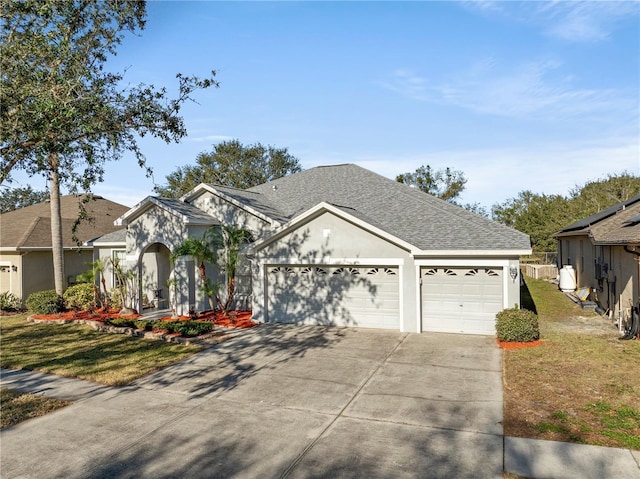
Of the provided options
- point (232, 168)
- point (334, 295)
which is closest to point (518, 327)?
point (334, 295)

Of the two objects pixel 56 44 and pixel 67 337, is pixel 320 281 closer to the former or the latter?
pixel 67 337

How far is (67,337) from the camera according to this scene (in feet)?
47.6

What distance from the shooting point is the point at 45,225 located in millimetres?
22344

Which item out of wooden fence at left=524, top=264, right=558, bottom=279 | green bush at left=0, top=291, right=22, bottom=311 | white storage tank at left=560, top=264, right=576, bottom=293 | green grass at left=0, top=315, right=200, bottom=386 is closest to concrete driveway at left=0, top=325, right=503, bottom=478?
green grass at left=0, top=315, right=200, bottom=386

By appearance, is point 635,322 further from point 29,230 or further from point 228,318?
point 29,230

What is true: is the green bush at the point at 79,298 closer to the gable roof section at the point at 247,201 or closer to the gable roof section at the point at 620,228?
the gable roof section at the point at 247,201

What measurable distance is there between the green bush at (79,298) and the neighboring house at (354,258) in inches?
99.4

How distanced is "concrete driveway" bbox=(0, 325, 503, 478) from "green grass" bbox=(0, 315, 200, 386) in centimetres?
84

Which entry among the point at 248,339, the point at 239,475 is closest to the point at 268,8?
the point at 248,339

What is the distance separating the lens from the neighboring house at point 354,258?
13.5 metres

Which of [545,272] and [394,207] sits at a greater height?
[394,207]

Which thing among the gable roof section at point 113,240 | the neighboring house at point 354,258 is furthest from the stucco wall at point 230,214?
the gable roof section at point 113,240

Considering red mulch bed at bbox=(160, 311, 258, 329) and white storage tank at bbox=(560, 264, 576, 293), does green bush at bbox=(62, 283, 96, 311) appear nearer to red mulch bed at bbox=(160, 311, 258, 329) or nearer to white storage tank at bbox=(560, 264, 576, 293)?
red mulch bed at bbox=(160, 311, 258, 329)

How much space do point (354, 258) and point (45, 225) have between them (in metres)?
17.6
